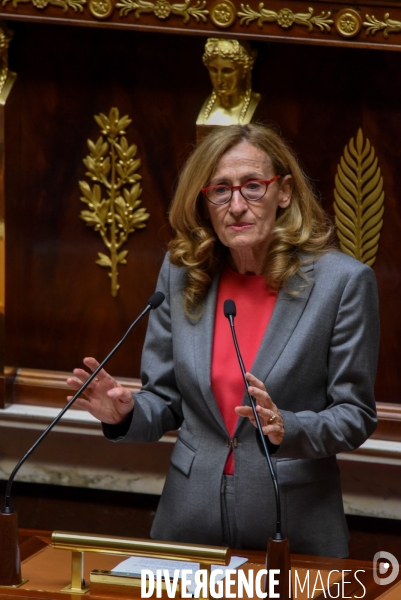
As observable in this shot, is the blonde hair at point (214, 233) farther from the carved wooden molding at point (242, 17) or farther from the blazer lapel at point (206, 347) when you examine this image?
the carved wooden molding at point (242, 17)

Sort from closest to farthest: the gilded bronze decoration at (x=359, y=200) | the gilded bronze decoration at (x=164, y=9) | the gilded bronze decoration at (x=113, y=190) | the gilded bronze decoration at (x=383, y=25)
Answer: the gilded bronze decoration at (x=383, y=25) < the gilded bronze decoration at (x=164, y=9) < the gilded bronze decoration at (x=359, y=200) < the gilded bronze decoration at (x=113, y=190)

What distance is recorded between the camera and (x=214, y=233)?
2436 millimetres

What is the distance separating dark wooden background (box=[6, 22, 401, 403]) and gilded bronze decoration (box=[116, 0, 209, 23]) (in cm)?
18

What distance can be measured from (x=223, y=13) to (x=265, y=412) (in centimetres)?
150

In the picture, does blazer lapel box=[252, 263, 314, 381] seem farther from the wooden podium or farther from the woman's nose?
the wooden podium

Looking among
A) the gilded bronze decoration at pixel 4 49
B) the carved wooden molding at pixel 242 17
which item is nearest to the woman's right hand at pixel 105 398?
the carved wooden molding at pixel 242 17

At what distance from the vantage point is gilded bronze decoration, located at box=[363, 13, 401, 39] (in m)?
2.91

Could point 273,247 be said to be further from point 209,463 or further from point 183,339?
point 209,463

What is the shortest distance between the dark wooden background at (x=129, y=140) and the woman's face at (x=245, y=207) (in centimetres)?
86

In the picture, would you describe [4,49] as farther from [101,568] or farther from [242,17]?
Answer: [101,568]

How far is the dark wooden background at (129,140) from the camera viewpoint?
3170 millimetres

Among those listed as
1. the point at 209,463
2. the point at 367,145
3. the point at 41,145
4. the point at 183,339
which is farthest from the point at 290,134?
the point at 209,463

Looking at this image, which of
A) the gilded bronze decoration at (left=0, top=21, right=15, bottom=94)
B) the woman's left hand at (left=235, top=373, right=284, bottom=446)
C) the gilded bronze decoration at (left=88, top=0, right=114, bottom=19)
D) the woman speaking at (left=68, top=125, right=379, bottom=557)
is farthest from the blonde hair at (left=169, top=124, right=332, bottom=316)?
the gilded bronze decoration at (left=0, top=21, right=15, bottom=94)

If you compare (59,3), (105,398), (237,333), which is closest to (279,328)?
(237,333)
